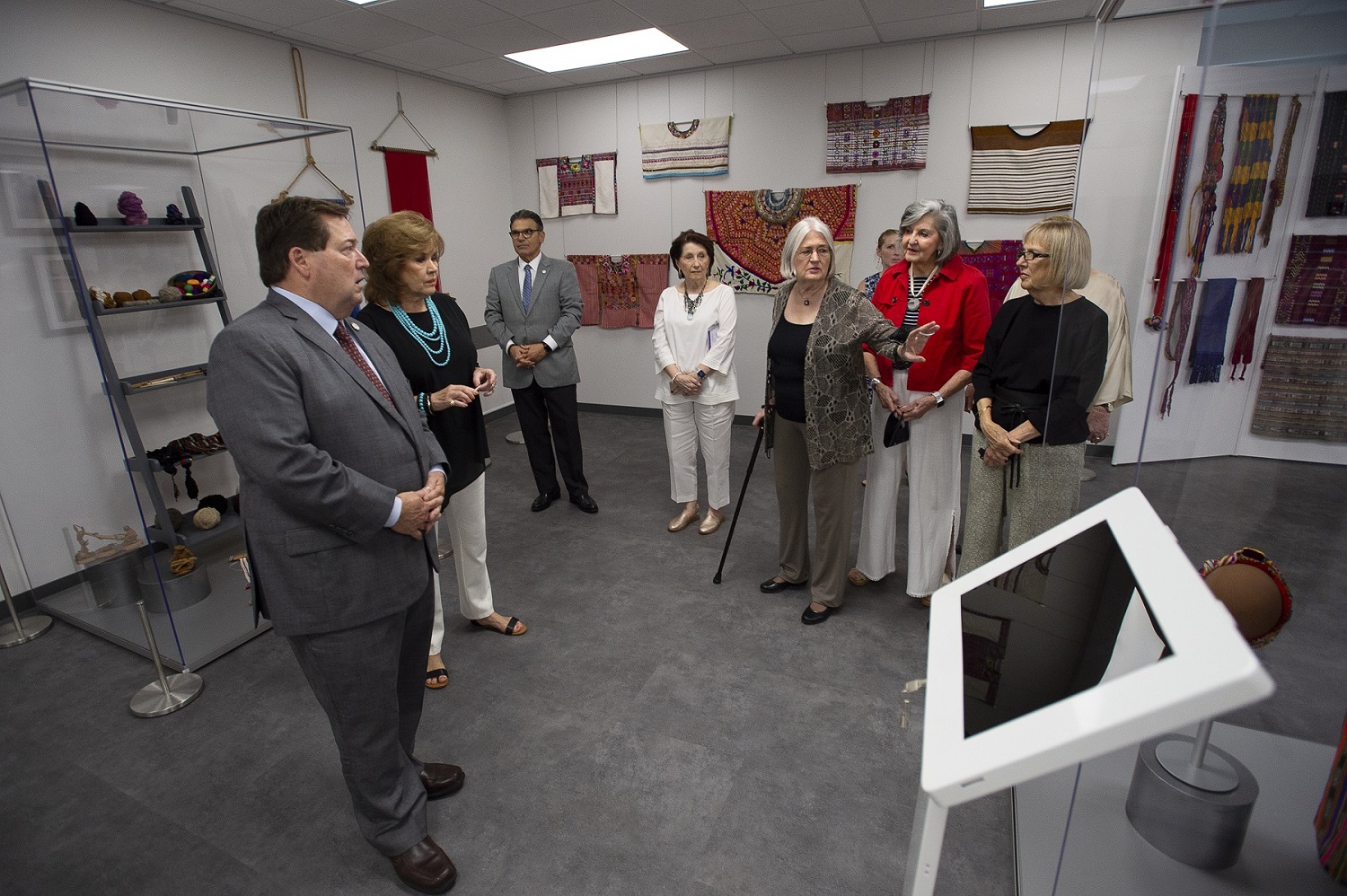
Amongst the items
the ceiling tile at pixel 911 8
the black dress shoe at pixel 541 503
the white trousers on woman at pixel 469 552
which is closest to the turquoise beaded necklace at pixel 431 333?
the white trousers on woman at pixel 469 552

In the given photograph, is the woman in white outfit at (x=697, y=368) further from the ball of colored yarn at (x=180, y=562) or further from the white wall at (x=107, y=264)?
the ball of colored yarn at (x=180, y=562)

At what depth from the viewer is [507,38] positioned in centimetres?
425

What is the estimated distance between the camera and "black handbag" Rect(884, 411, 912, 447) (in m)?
2.73

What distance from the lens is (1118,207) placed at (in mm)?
1677

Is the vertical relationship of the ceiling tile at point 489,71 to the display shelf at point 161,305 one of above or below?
above

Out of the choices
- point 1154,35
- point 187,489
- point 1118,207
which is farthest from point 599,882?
point 187,489

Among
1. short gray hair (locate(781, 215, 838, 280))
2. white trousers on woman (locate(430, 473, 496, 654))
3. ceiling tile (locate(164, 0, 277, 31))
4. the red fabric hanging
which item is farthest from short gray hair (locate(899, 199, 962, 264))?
the red fabric hanging

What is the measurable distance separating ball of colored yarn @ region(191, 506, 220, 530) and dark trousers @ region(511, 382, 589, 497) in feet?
5.04

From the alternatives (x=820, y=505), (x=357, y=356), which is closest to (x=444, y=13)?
(x=357, y=356)

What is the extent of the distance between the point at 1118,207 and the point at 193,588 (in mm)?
3768

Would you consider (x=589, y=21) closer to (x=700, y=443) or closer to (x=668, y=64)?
(x=668, y=64)

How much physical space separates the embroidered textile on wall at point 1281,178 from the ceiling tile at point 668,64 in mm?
4164

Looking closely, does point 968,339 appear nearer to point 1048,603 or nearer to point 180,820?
point 1048,603

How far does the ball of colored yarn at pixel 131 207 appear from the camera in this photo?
2.97 metres
